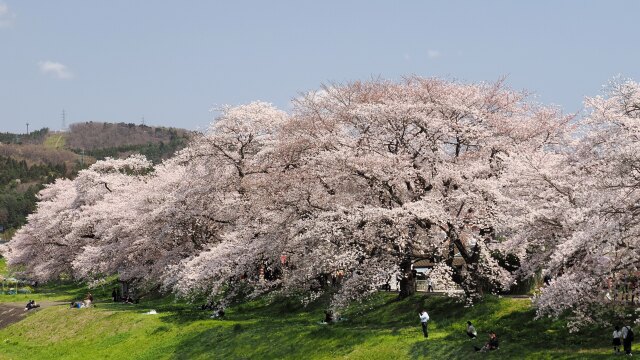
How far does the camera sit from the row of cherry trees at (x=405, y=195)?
24.1 meters

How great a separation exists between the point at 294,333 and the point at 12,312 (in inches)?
1518

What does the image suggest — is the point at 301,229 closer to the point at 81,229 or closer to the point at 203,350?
the point at 203,350

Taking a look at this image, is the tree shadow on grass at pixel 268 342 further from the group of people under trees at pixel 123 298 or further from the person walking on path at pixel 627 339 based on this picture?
the group of people under trees at pixel 123 298

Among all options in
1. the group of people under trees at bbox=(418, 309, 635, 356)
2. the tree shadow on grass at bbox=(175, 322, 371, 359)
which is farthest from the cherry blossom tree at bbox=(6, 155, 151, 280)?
the group of people under trees at bbox=(418, 309, 635, 356)

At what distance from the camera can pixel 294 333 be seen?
35500mm

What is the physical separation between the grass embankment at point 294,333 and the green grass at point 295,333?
0.06 meters

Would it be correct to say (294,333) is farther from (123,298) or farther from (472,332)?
(123,298)

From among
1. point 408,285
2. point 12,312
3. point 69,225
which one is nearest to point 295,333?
point 408,285

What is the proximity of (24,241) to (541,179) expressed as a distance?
74401 mm

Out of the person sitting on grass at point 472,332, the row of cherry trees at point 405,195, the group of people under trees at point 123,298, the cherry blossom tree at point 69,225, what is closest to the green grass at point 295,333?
the person sitting on grass at point 472,332

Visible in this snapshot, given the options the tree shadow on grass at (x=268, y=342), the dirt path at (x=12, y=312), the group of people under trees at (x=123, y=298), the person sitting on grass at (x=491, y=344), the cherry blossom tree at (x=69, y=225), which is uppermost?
the cherry blossom tree at (x=69, y=225)

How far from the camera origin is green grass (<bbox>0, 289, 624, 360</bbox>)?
2816 centimetres

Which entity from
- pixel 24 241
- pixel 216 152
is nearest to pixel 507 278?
pixel 216 152

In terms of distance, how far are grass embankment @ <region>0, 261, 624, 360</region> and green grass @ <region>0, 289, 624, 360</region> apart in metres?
0.06
